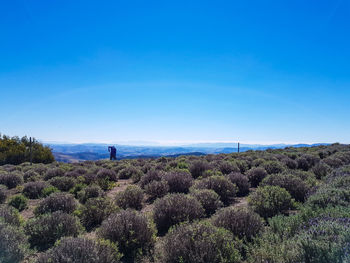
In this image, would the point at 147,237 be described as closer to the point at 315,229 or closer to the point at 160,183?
the point at 315,229

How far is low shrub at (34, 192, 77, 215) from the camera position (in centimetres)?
638

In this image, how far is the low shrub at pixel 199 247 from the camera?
11.2 ft

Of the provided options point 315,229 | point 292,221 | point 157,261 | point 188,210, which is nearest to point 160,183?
point 188,210

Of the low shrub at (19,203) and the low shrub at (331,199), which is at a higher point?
the low shrub at (331,199)

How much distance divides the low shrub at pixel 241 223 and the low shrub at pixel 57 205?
174 inches

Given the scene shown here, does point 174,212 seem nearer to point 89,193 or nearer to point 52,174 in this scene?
point 89,193

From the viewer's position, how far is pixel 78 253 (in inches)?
130

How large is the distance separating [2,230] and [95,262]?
206 cm

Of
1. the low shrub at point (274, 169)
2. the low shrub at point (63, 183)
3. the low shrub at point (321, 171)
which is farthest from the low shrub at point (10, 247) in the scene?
the low shrub at point (321, 171)

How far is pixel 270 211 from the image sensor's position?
5793mm

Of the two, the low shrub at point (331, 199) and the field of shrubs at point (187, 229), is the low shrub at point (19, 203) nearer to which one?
the field of shrubs at point (187, 229)

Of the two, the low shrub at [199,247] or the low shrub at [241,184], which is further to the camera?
the low shrub at [241,184]

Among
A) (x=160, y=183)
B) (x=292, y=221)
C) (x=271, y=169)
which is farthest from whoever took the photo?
(x=271, y=169)

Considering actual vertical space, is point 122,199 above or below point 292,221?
below
